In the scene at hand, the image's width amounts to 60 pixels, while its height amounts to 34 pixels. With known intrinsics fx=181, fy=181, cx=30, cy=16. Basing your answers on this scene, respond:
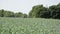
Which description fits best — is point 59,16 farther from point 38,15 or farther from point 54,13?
point 38,15

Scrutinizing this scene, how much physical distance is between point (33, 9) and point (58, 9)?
8.05 meters

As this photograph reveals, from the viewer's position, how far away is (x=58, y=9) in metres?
45.0

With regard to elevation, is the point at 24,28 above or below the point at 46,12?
below

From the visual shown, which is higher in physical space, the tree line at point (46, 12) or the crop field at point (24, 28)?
the tree line at point (46, 12)

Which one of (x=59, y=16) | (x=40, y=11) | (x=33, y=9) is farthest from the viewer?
(x=33, y=9)

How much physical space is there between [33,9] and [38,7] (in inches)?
73.6

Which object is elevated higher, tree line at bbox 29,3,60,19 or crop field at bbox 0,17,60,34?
tree line at bbox 29,3,60,19

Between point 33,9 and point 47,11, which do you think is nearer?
point 47,11

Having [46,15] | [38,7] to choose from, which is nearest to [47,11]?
[46,15]

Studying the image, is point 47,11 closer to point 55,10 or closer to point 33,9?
point 55,10

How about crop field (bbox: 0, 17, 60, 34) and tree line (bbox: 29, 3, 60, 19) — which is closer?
crop field (bbox: 0, 17, 60, 34)

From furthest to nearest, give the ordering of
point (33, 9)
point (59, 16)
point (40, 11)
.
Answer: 1. point (33, 9)
2. point (40, 11)
3. point (59, 16)

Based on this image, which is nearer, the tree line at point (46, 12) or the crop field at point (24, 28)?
the crop field at point (24, 28)

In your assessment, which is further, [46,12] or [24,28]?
[46,12]
